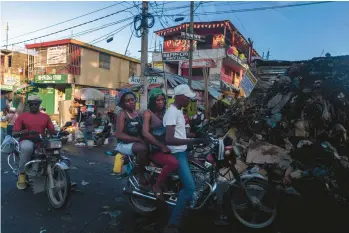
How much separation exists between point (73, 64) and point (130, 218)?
70.7 ft

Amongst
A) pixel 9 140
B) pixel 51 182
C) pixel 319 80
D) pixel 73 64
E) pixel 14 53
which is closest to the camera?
pixel 51 182

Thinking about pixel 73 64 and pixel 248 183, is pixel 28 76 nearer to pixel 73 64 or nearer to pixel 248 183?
pixel 73 64

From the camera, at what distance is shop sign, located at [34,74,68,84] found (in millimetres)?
22250

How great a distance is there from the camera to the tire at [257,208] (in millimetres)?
3658

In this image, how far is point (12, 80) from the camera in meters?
24.9

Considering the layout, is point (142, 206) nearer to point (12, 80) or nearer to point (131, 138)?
point (131, 138)

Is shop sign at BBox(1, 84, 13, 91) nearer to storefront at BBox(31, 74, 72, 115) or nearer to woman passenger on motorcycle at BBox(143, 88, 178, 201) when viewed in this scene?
storefront at BBox(31, 74, 72, 115)

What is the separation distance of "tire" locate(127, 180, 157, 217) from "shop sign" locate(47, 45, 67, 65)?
71.1ft

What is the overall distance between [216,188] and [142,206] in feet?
4.11

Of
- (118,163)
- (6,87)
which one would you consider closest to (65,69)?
(6,87)

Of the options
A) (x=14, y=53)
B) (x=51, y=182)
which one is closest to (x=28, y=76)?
(x=14, y=53)

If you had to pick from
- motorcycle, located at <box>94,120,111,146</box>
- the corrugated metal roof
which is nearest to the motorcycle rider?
the corrugated metal roof

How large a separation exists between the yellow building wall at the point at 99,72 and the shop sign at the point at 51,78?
1.04 metres

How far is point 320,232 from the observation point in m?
3.55
